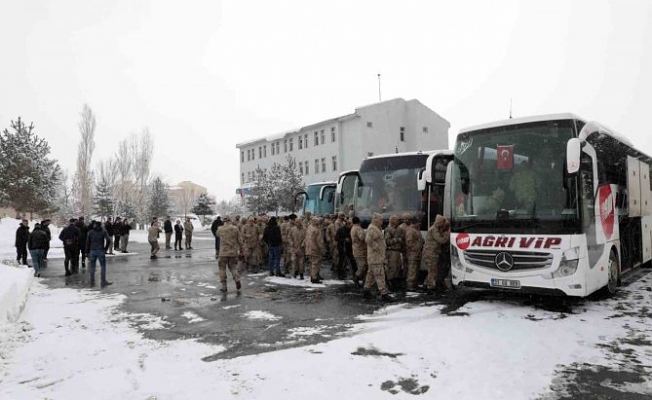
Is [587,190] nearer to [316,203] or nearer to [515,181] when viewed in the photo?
[515,181]

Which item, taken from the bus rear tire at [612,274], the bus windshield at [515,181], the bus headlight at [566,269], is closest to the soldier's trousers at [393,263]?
the bus windshield at [515,181]

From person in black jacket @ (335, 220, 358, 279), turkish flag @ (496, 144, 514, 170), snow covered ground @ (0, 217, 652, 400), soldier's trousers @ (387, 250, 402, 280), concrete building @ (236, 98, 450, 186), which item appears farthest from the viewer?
concrete building @ (236, 98, 450, 186)

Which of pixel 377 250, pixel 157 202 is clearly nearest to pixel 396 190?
pixel 377 250

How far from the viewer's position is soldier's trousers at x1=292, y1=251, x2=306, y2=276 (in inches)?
509

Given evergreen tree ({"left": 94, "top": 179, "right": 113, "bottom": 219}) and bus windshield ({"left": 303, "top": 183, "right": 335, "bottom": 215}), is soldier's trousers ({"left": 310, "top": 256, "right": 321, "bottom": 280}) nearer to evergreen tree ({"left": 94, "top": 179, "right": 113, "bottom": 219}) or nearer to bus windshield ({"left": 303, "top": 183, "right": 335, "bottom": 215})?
bus windshield ({"left": 303, "top": 183, "right": 335, "bottom": 215})

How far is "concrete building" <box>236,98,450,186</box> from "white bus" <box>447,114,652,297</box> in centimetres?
3426

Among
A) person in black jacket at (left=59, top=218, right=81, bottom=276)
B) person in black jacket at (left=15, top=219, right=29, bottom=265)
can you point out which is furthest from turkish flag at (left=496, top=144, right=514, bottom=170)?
person in black jacket at (left=15, top=219, right=29, bottom=265)

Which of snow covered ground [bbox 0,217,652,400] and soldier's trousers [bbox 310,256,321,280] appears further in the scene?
soldier's trousers [bbox 310,256,321,280]

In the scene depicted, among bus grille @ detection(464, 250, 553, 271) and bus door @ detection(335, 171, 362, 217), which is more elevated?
bus door @ detection(335, 171, 362, 217)

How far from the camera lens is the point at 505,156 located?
823 centimetres

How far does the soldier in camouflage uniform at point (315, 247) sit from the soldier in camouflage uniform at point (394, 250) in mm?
1866

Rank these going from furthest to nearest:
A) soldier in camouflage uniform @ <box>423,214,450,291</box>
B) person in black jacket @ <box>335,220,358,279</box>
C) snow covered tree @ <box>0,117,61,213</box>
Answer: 1. snow covered tree @ <box>0,117,61,213</box>
2. person in black jacket @ <box>335,220,358,279</box>
3. soldier in camouflage uniform @ <box>423,214,450,291</box>

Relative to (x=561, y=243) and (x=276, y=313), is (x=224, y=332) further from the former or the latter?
(x=561, y=243)

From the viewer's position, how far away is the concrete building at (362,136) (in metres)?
44.2
